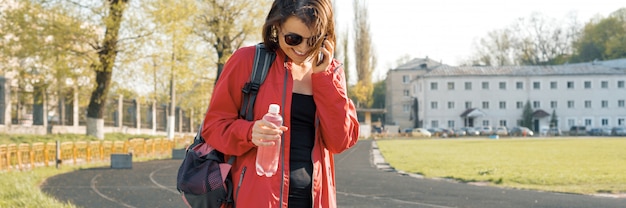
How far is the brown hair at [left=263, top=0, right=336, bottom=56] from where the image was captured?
12.0 ft

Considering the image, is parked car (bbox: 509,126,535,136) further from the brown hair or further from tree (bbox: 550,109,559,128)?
the brown hair

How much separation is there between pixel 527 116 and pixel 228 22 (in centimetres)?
6742

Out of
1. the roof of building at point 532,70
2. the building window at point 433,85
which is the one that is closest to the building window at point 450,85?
the roof of building at point 532,70

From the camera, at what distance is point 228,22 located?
46188 millimetres

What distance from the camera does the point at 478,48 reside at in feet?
434

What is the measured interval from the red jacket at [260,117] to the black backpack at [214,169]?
0.11 ft

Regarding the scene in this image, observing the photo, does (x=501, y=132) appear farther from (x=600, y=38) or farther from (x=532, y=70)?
(x=600, y=38)

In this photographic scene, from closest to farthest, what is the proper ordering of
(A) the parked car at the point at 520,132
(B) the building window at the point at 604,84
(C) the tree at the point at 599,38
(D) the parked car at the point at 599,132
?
(A) the parked car at the point at 520,132, (D) the parked car at the point at 599,132, (B) the building window at the point at 604,84, (C) the tree at the point at 599,38

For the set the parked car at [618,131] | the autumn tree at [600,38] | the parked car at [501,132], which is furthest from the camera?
the autumn tree at [600,38]

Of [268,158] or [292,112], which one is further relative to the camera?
[292,112]

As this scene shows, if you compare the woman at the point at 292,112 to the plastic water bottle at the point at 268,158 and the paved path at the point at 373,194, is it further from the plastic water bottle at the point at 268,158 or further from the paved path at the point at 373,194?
the paved path at the point at 373,194

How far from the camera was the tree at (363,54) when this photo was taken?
314 feet

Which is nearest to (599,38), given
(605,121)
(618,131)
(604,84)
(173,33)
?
(604,84)

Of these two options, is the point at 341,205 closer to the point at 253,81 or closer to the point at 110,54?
the point at 253,81
